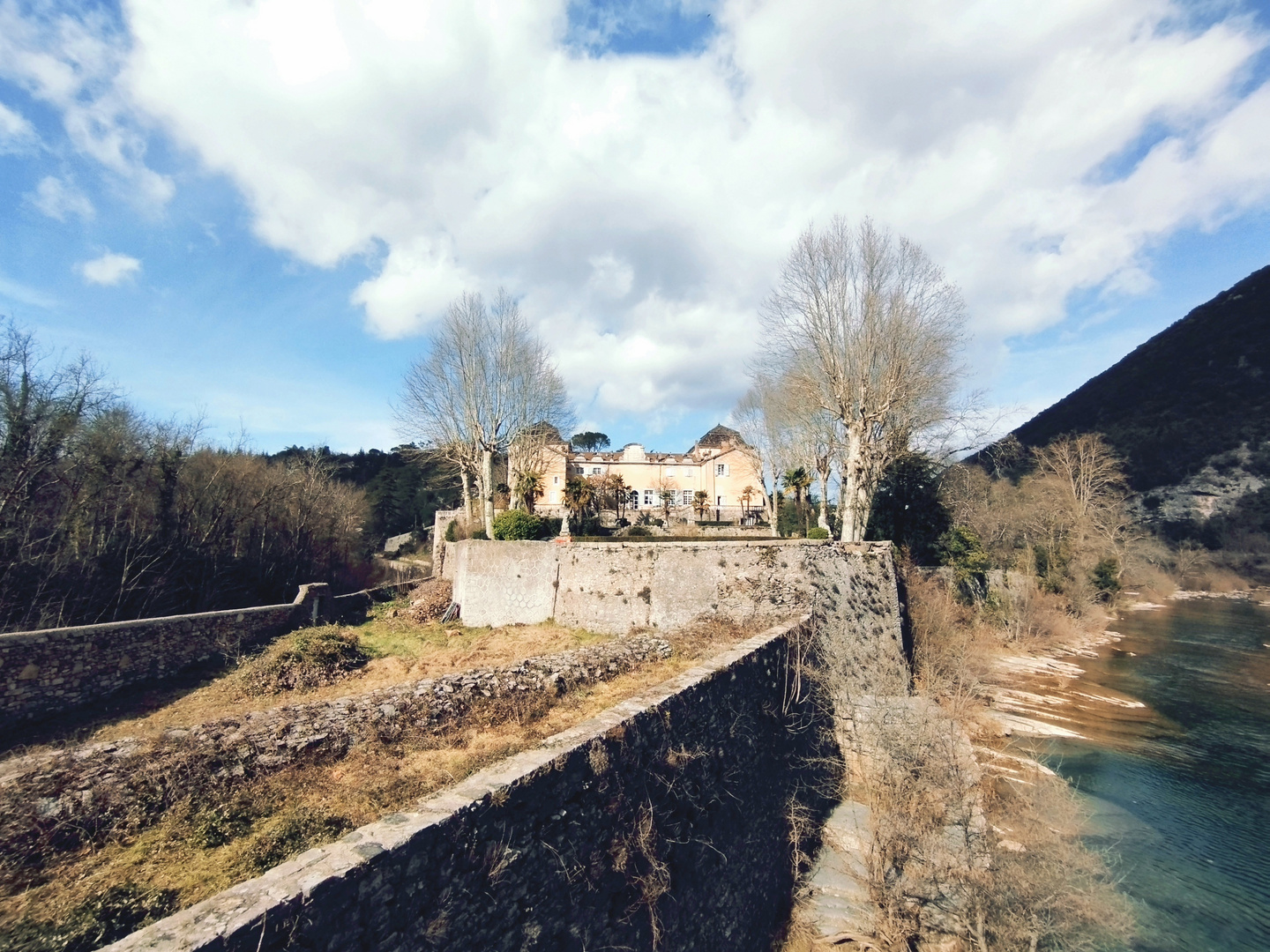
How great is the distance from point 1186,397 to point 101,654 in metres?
98.0

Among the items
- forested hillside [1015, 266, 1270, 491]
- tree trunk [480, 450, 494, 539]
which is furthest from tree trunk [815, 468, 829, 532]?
forested hillside [1015, 266, 1270, 491]

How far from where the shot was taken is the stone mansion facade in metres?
44.8

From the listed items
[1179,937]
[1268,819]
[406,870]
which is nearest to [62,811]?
[406,870]

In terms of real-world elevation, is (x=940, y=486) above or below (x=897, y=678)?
above

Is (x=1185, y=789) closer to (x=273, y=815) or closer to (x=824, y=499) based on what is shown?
(x=824, y=499)

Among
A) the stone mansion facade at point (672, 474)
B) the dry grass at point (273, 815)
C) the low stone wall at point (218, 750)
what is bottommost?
the dry grass at point (273, 815)

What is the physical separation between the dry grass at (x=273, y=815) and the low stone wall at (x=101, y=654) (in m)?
7.61

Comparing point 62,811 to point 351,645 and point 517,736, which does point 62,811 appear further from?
point 351,645

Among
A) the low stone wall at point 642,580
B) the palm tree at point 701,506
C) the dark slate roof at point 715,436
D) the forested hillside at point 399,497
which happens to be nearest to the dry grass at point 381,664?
the low stone wall at point 642,580

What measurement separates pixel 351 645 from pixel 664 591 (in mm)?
7738

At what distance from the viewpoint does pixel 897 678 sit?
11.1m

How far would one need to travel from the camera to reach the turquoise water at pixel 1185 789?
935 centimetres

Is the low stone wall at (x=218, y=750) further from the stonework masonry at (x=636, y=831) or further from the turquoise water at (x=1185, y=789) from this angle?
the turquoise water at (x=1185, y=789)

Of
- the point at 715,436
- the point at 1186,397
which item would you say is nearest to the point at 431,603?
the point at 715,436
